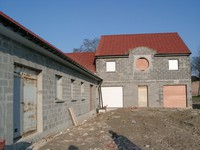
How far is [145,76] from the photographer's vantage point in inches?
1077

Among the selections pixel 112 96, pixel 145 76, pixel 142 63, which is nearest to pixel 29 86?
pixel 112 96

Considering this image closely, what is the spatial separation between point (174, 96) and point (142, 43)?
6.90 meters

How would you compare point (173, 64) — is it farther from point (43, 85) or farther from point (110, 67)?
point (43, 85)

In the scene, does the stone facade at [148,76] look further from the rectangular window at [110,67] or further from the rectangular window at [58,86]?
the rectangular window at [58,86]

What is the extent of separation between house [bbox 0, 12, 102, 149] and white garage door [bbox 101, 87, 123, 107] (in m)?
13.8

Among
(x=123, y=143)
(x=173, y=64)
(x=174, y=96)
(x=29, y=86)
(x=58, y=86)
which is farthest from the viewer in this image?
(x=173, y=64)

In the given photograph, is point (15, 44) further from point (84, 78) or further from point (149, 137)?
point (84, 78)

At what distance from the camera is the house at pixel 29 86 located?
685 centimetres

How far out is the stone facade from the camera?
27.0m

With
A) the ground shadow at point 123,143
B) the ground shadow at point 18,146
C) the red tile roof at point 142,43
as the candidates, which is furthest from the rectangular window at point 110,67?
the ground shadow at point 18,146

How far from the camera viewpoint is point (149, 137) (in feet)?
32.3

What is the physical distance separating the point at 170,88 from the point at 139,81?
3.13 meters

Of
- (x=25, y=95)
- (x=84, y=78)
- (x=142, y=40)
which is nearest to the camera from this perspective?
(x=25, y=95)

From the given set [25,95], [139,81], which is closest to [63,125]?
[25,95]
